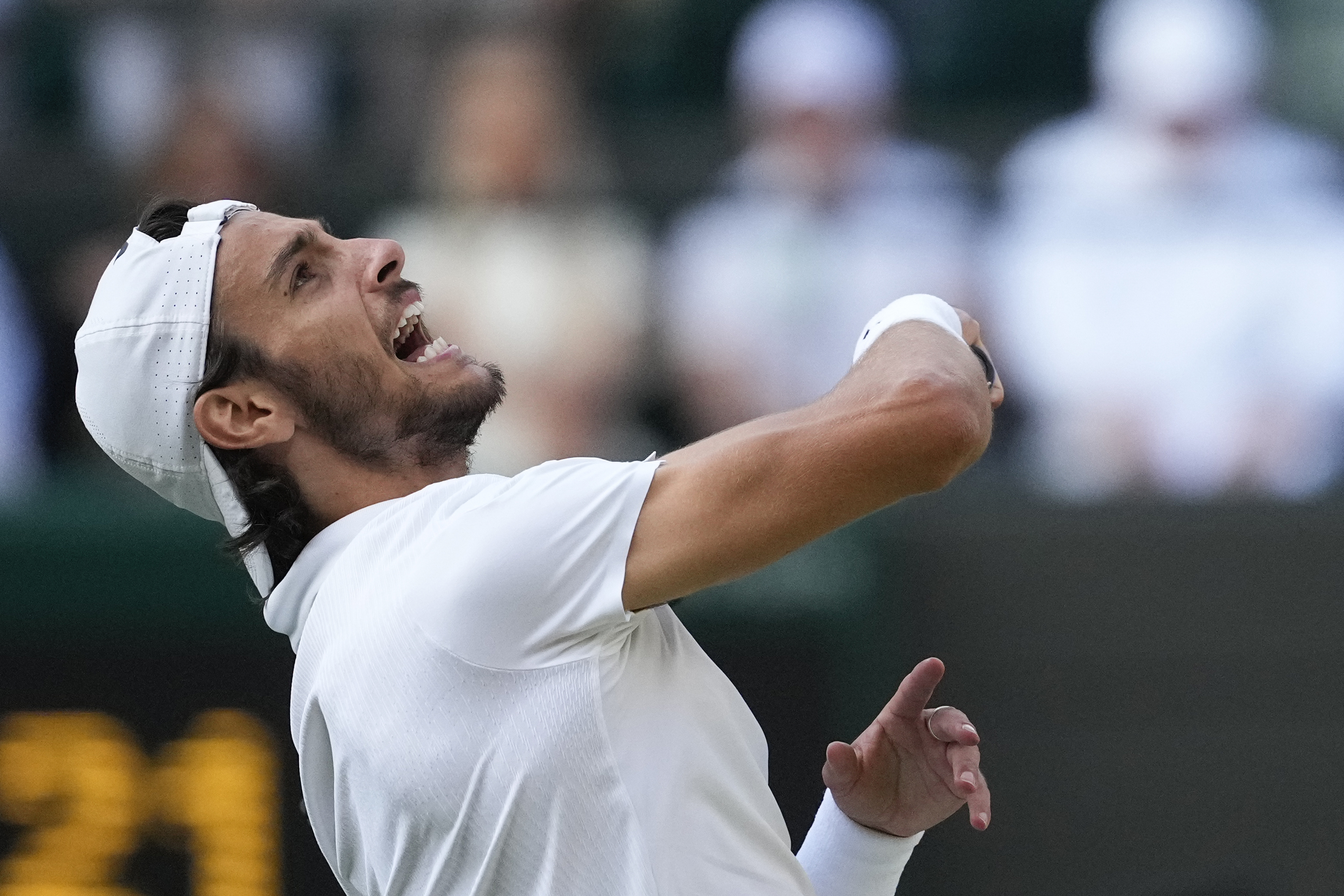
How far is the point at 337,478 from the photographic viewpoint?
2.44m

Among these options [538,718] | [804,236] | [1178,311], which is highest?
[538,718]

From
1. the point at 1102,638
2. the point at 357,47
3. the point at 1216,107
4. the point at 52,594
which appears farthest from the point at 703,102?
the point at 52,594

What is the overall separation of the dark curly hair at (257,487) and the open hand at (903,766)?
0.77m

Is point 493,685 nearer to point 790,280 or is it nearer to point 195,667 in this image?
point 195,667

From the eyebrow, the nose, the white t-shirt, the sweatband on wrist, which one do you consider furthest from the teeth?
the sweatband on wrist

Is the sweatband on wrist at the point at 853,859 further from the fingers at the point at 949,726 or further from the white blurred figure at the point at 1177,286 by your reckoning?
the white blurred figure at the point at 1177,286

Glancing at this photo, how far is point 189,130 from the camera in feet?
19.3

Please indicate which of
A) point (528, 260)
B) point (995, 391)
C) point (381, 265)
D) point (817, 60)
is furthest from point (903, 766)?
point (817, 60)

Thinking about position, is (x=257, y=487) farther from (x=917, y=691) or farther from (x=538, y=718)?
(x=917, y=691)

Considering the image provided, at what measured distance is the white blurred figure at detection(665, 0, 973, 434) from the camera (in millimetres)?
5641

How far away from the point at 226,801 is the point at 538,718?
2234 mm

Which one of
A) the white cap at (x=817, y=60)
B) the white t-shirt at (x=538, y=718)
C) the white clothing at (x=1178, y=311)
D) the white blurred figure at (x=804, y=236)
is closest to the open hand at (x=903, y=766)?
the white t-shirt at (x=538, y=718)

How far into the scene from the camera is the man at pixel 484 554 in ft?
6.73

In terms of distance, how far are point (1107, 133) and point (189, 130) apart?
3.04 metres
